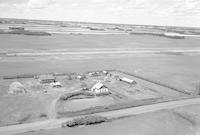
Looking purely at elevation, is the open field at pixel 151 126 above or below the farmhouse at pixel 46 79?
below

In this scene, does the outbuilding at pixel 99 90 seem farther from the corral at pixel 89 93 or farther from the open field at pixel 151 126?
the open field at pixel 151 126

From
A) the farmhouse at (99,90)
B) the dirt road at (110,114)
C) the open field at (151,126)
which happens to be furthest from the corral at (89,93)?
the open field at (151,126)

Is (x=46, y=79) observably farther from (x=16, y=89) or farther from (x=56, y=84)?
(x=16, y=89)

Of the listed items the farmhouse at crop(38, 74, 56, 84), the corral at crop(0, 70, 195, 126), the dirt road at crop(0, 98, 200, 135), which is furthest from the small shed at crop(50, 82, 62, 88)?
the dirt road at crop(0, 98, 200, 135)

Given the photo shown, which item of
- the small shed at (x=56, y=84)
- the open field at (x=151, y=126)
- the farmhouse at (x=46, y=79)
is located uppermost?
the farmhouse at (x=46, y=79)

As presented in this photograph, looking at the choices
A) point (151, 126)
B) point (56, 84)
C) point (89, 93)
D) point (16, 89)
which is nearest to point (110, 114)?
point (151, 126)

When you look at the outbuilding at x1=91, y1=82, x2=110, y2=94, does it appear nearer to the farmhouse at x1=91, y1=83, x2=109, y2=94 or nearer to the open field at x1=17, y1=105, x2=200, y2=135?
the farmhouse at x1=91, y1=83, x2=109, y2=94

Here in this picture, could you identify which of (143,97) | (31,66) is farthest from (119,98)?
(31,66)

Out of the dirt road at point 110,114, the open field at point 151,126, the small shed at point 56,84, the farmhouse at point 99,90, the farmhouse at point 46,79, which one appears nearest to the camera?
the dirt road at point 110,114
